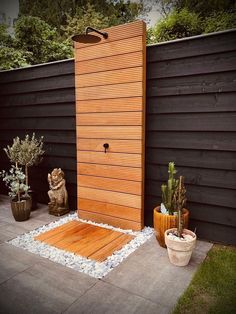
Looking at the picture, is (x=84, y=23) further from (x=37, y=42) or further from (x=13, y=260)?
(x=13, y=260)

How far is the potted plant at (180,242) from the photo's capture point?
98.6 inches

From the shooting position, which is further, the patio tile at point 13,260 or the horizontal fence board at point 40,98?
the horizontal fence board at point 40,98

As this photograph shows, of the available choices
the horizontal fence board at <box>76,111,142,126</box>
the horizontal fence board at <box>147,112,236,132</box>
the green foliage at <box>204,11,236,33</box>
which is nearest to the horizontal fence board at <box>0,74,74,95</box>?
the horizontal fence board at <box>76,111,142,126</box>

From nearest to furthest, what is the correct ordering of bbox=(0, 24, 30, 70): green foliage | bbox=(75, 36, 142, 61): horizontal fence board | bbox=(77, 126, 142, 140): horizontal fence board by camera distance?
bbox=(75, 36, 142, 61): horizontal fence board < bbox=(77, 126, 142, 140): horizontal fence board < bbox=(0, 24, 30, 70): green foliage

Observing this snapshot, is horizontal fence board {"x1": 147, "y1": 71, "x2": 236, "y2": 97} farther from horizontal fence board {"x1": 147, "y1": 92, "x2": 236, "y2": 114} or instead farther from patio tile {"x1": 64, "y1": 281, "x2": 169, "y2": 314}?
patio tile {"x1": 64, "y1": 281, "x2": 169, "y2": 314}

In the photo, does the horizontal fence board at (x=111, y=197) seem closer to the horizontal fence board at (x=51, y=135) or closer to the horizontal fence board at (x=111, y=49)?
the horizontal fence board at (x=51, y=135)

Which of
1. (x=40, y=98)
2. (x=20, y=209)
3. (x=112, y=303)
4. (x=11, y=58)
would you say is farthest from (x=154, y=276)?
(x=11, y=58)

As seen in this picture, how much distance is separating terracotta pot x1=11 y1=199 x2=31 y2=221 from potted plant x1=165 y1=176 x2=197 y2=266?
7.03 feet

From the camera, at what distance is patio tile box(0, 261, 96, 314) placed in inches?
80.8

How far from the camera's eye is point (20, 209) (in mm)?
3766

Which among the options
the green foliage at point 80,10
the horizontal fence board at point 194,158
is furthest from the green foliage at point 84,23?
the horizontal fence board at point 194,158

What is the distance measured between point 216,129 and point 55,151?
101 inches

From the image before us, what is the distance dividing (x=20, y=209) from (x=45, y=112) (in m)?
1.61

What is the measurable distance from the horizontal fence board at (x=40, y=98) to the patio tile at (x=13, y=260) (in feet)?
7.33
